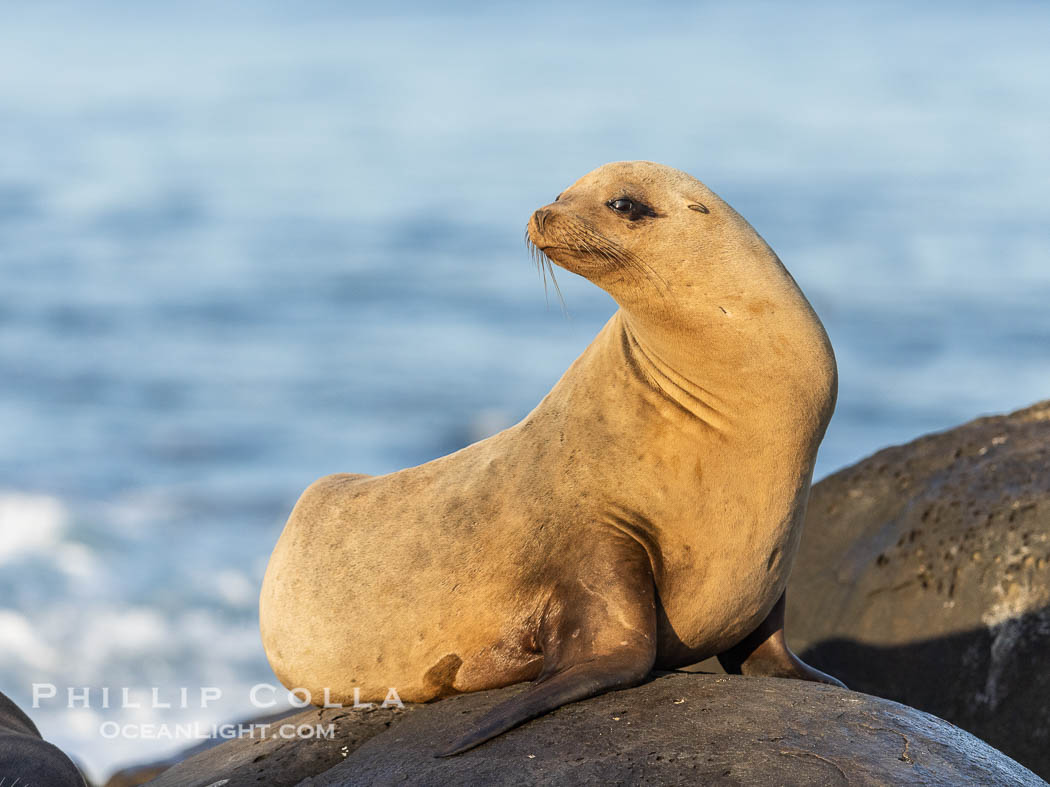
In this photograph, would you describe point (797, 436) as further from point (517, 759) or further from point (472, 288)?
point (472, 288)

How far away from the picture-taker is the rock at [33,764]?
4.56m

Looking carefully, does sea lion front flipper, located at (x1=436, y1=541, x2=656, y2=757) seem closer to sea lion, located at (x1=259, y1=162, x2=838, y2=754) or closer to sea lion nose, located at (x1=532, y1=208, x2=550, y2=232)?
sea lion, located at (x1=259, y1=162, x2=838, y2=754)

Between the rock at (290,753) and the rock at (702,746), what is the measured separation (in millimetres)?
138

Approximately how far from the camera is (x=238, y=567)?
1251 cm

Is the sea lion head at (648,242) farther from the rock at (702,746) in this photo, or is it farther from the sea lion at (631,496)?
the rock at (702,746)

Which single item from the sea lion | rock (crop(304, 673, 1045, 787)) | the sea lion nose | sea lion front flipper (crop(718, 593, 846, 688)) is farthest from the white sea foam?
the sea lion nose

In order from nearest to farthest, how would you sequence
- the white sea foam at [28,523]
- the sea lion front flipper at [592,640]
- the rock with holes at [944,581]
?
the sea lion front flipper at [592,640] → the rock with holes at [944,581] → the white sea foam at [28,523]

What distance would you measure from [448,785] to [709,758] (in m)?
0.71

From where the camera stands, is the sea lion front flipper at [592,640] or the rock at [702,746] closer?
the rock at [702,746]

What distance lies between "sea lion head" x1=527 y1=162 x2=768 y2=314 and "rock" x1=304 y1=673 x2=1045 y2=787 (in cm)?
124

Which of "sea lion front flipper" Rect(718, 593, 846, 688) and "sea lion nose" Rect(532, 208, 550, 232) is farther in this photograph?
"sea lion front flipper" Rect(718, 593, 846, 688)

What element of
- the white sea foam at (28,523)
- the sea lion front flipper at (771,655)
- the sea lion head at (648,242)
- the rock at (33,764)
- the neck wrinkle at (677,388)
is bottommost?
the white sea foam at (28,523)

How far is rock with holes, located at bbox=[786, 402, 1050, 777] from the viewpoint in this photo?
558 cm

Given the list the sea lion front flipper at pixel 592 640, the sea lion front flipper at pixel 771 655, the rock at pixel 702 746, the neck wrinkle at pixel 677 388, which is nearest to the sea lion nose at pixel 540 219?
the neck wrinkle at pixel 677 388
